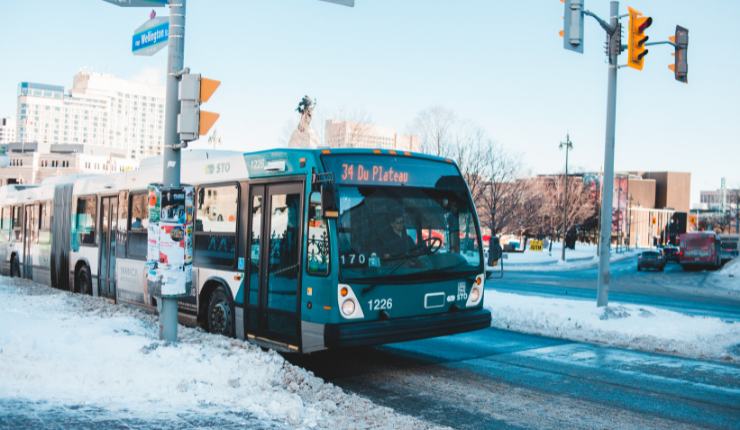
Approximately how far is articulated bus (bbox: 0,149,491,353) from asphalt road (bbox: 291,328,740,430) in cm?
66

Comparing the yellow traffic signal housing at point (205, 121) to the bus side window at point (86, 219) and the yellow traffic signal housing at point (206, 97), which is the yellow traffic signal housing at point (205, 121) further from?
the bus side window at point (86, 219)

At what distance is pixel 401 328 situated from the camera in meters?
8.85

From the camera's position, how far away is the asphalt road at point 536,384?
281 inches

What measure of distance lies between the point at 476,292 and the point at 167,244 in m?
4.18

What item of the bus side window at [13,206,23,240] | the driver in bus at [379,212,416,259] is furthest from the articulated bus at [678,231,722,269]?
the driver in bus at [379,212,416,259]

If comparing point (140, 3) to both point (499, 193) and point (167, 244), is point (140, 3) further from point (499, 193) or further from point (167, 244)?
point (499, 193)

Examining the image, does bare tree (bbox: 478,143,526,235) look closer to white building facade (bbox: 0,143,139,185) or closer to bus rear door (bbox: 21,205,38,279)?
bus rear door (bbox: 21,205,38,279)

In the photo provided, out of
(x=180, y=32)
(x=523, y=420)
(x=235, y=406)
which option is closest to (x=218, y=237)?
(x=180, y=32)

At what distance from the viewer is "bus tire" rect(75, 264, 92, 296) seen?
52.5 feet

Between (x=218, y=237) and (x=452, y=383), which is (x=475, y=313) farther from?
(x=218, y=237)

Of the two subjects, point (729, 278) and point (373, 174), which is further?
point (729, 278)

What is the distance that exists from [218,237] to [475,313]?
3.96m

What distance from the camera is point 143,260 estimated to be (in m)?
13.2

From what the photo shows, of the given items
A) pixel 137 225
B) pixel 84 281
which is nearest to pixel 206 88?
pixel 137 225
